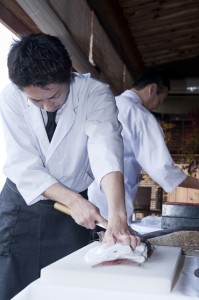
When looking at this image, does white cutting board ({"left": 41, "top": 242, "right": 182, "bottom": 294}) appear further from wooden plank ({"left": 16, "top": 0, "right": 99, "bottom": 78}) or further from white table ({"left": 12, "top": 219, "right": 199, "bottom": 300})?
wooden plank ({"left": 16, "top": 0, "right": 99, "bottom": 78})

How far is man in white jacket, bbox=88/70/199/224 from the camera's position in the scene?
2230 mm

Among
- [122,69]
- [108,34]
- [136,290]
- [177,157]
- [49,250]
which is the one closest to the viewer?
[136,290]

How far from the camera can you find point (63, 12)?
2529 millimetres

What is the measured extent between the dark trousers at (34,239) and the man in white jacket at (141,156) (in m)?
0.59

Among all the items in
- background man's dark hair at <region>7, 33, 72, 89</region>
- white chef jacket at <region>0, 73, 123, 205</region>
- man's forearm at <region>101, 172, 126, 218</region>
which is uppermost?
background man's dark hair at <region>7, 33, 72, 89</region>

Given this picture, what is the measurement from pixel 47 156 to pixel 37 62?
1.20ft

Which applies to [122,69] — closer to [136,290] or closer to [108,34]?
[108,34]

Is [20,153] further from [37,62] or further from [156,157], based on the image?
[156,157]

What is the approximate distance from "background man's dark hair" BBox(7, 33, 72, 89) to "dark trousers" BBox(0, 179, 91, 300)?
1.55 ft

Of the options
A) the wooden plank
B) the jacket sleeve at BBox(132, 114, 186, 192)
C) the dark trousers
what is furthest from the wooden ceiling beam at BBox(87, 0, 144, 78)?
the dark trousers

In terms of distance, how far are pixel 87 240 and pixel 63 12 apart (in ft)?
4.87

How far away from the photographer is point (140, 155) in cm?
229

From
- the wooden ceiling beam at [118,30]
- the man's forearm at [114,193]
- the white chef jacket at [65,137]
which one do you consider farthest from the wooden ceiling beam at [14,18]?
the man's forearm at [114,193]

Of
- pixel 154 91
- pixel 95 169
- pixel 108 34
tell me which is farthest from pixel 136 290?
pixel 108 34
